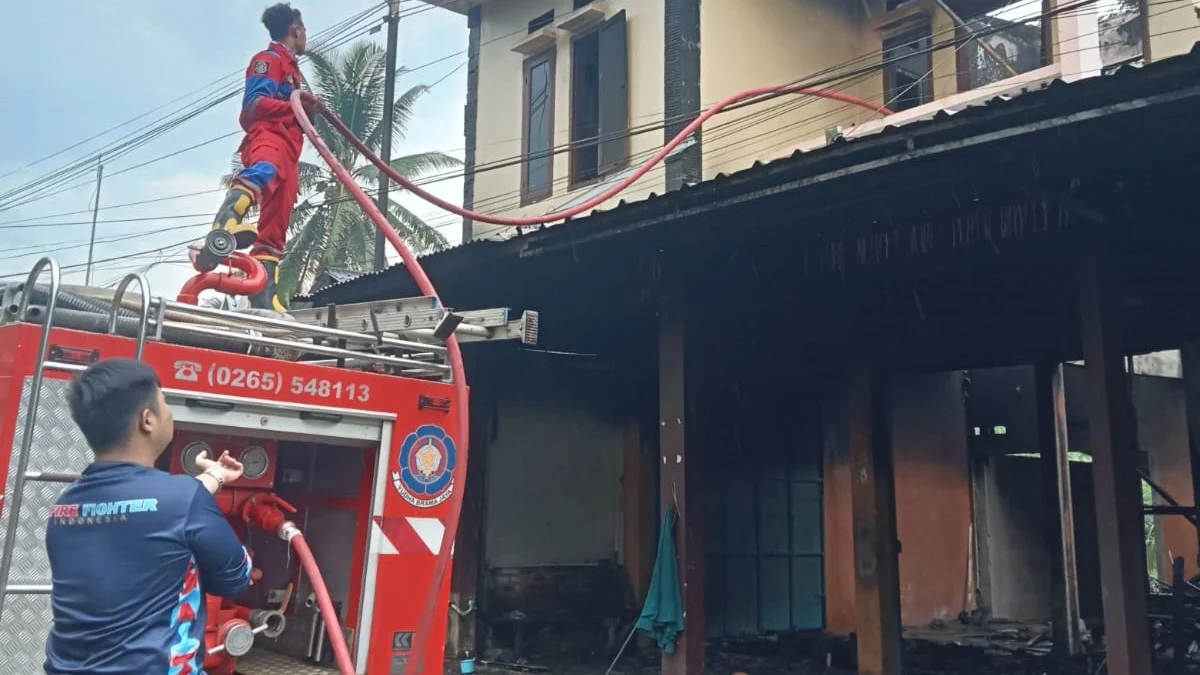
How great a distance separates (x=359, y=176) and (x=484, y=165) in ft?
29.7

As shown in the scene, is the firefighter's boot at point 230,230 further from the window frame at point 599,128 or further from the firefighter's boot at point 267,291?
the window frame at point 599,128

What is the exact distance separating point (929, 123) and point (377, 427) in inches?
130

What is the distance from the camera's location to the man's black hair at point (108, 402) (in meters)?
2.70

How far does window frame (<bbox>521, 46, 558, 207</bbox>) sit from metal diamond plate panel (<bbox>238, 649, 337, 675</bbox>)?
849cm

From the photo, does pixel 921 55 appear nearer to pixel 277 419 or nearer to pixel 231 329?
pixel 231 329

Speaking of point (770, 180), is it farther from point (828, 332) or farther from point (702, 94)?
point (702, 94)

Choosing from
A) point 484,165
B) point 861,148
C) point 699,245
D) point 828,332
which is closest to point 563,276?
point 699,245

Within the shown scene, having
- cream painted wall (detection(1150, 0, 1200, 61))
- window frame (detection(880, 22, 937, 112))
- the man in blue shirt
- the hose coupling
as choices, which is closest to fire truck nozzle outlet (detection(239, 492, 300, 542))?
the hose coupling

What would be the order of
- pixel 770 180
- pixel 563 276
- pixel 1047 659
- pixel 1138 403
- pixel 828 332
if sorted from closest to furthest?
pixel 770 180, pixel 563 276, pixel 828 332, pixel 1047 659, pixel 1138 403

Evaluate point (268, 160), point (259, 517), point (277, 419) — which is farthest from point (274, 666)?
point (268, 160)

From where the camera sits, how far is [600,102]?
1232 centimetres

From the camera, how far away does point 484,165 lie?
1384cm

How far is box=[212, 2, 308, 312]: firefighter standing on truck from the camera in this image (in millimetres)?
5977

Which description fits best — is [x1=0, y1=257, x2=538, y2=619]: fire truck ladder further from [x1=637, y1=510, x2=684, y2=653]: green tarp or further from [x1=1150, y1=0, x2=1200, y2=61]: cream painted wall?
[x1=1150, y1=0, x2=1200, y2=61]: cream painted wall
